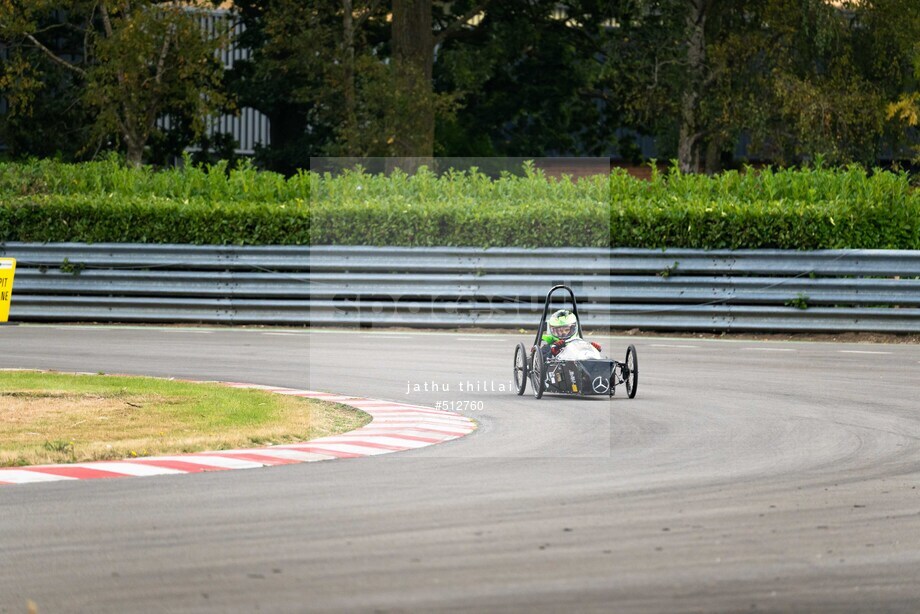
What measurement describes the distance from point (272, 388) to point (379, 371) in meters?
1.89

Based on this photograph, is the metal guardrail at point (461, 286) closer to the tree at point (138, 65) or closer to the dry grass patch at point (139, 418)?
the dry grass patch at point (139, 418)

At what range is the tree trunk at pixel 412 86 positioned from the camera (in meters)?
35.7

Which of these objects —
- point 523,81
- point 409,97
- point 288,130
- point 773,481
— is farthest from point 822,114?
point 773,481

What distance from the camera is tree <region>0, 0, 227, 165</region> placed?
31.7 metres

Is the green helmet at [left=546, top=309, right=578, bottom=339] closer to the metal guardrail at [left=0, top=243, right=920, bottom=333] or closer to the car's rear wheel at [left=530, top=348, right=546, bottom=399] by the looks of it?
the car's rear wheel at [left=530, top=348, right=546, bottom=399]

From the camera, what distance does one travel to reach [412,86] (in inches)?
1430

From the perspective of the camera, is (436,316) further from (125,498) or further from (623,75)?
(623,75)

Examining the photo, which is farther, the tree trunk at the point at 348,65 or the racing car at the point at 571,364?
the tree trunk at the point at 348,65

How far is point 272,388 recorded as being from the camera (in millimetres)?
14586

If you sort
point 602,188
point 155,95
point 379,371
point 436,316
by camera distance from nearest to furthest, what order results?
point 379,371 → point 436,316 → point 602,188 → point 155,95

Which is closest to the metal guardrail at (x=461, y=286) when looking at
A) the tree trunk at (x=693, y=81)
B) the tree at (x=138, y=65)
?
the tree at (x=138, y=65)

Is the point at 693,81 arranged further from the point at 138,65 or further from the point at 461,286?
the point at 461,286

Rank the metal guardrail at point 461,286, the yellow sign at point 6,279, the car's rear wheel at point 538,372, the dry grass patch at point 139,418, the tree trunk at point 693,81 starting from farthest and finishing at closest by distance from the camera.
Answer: the tree trunk at point 693,81 → the metal guardrail at point 461,286 → the car's rear wheel at point 538,372 → the yellow sign at point 6,279 → the dry grass patch at point 139,418

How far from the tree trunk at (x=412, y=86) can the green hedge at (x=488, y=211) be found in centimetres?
992
